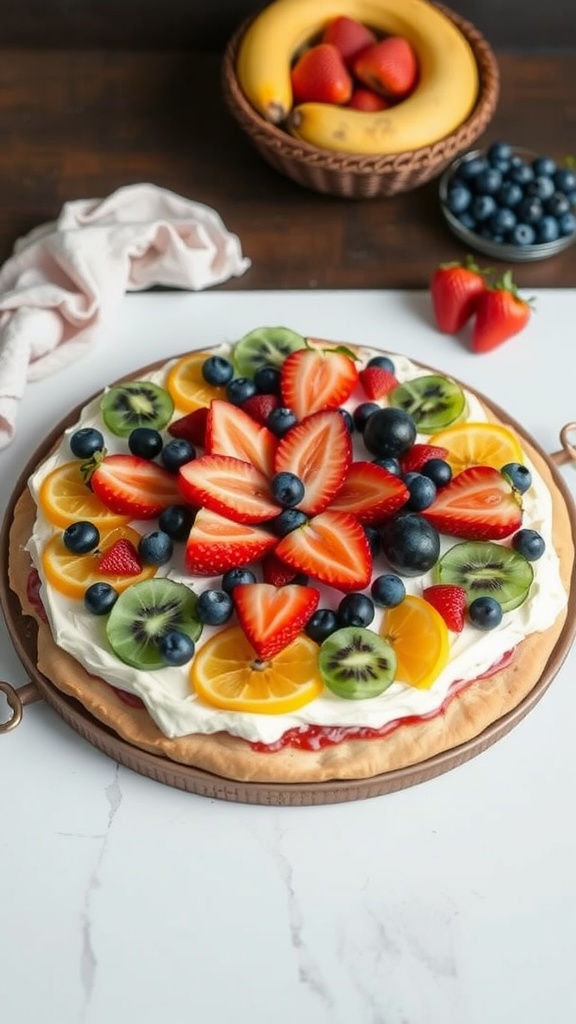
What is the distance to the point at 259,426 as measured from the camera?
2.03 metres

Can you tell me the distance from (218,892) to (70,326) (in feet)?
4.09

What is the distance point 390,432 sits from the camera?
1990 mm

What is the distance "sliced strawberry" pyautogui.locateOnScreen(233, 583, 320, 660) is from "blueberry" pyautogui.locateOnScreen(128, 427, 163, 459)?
0.36m

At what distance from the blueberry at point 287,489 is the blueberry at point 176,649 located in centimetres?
30

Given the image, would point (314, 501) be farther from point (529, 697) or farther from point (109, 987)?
point (109, 987)

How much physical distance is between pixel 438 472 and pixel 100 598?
625 mm

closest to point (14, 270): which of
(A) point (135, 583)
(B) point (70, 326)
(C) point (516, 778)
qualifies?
(B) point (70, 326)

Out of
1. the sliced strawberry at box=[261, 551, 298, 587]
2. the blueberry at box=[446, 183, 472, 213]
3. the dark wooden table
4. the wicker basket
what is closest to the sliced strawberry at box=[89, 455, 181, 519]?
the sliced strawberry at box=[261, 551, 298, 587]

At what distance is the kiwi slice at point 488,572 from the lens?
1861 mm

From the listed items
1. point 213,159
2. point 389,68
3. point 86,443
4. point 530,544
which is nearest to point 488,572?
point 530,544

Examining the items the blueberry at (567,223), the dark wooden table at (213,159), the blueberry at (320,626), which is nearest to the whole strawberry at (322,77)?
the dark wooden table at (213,159)

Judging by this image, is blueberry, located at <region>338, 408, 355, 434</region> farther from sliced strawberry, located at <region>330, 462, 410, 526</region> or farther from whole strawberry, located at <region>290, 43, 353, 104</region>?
whole strawberry, located at <region>290, 43, 353, 104</region>

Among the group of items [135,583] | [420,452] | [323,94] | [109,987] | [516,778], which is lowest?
[109,987]

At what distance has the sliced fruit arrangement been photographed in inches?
69.4
